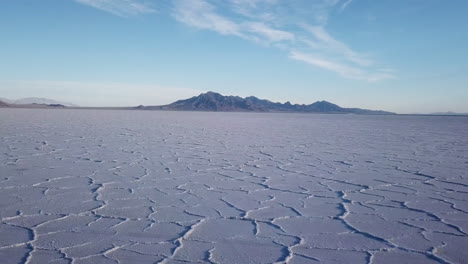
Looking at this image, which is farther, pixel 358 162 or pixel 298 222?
pixel 358 162

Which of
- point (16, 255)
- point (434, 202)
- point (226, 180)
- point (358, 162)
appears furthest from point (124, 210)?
point (358, 162)

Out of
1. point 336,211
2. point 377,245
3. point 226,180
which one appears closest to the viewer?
point 377,245

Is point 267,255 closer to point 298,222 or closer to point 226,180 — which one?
point 298,222

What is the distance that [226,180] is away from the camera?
4.90 meters

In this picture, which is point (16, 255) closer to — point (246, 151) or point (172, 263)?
point (172, 263)

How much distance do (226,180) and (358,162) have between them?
273 cm

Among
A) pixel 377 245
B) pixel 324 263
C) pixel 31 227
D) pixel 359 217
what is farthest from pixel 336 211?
pixel 31 227

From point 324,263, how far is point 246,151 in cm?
581

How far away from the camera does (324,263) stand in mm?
2393

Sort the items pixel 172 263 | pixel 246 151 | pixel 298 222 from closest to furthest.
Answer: pixel 172 263, pixel 298 222, pixel 246 151

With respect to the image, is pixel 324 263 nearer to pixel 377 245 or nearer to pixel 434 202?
pixel 377 245

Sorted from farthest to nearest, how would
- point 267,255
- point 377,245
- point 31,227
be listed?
point 31,227 → point 377,245 → point 267,255

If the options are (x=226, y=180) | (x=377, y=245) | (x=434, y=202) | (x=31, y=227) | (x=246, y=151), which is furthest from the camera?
(x=246, y=151)

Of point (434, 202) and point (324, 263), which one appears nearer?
point (324, 263)
